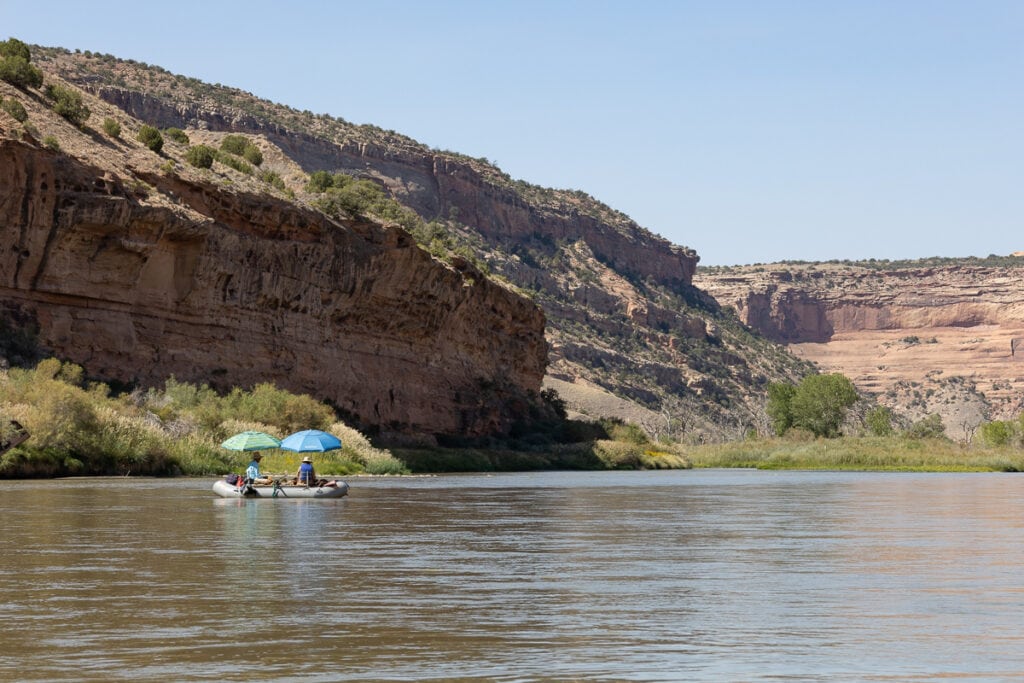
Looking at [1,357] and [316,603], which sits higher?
[1,357]

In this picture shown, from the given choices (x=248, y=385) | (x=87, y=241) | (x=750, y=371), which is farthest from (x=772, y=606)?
(x=750, y=371)

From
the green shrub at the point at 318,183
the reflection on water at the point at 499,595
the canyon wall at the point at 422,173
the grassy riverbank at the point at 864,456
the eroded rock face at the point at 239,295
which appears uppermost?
the canyon wall at the point at 422,173

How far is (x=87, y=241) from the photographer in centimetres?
6019

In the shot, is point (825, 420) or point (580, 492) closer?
point (580, 492)

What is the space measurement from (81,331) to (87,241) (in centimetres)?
391

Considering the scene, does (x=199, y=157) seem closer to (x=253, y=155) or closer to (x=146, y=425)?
(x=253, y=155)

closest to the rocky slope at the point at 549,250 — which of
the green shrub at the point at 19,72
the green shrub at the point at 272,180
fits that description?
the green shrub at the point at 272,180

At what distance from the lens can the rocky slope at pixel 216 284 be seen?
5934 cm

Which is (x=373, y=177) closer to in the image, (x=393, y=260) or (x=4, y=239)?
(x=393, y=260)

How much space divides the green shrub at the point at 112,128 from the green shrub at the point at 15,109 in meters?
5.40

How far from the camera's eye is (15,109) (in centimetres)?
6138

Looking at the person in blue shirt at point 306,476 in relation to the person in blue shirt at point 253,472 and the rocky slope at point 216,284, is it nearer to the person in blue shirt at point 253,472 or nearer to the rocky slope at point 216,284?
the person in blue shirt at point 253,472

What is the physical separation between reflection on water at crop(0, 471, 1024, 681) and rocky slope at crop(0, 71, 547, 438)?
28.8 meters

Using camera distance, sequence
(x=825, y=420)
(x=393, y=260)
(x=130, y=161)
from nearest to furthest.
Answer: (x=130, y=161), (x=393, y=260), (x=825, y=420)
